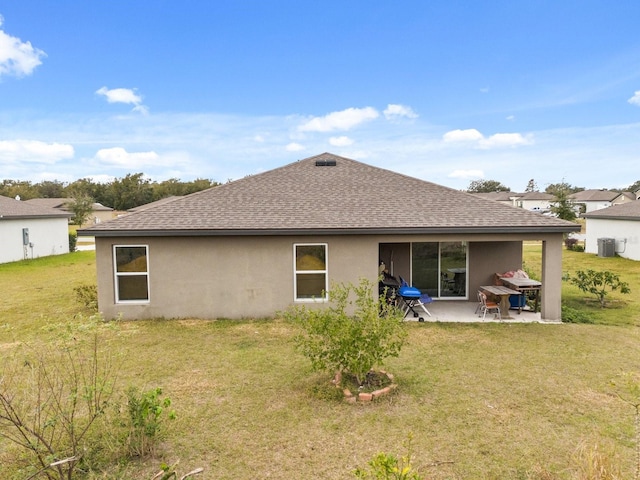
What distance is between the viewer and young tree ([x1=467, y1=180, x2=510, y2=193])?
103 meters

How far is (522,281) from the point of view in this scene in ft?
34.7

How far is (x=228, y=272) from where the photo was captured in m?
10.0

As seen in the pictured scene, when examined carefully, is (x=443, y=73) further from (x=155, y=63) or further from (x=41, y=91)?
(x=41, y=91)

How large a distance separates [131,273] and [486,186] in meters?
107

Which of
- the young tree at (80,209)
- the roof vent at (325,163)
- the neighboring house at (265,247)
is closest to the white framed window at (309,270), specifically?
the neighboring house at (265,247)

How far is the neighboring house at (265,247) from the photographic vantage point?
956 centimetres

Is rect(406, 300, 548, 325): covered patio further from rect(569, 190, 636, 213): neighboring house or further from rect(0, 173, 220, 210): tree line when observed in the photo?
rect(0, 173, 220, 210): tree line

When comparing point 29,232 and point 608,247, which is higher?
point 29,232

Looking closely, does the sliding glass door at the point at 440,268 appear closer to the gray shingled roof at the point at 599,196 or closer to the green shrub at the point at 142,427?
the green shrub at the point at 142,427

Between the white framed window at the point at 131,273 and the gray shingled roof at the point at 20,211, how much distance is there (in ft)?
55.3

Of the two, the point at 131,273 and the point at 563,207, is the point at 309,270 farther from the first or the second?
the point at 563,207

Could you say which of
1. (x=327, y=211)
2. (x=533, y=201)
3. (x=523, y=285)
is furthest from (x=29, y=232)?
(x=533, y=201)

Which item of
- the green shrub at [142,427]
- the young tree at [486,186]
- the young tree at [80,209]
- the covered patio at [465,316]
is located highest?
the young tree at [486,186]

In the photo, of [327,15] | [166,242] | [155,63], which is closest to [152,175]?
[155,63]
